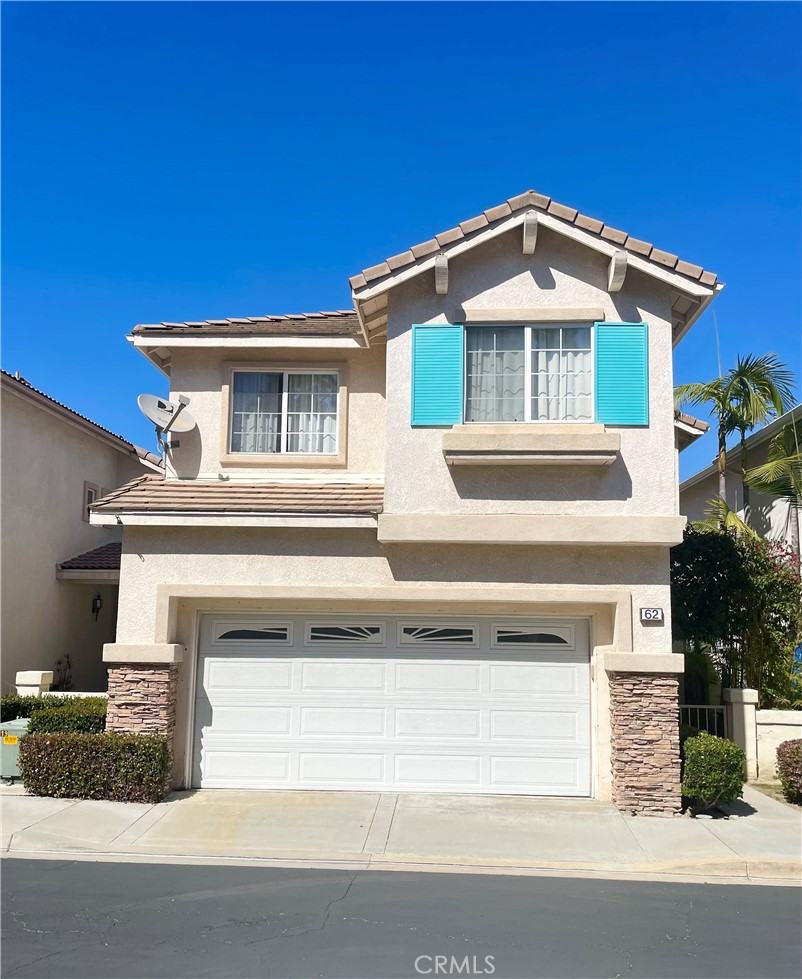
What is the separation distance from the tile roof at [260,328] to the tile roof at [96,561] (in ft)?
21.1

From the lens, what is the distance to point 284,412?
12.7 metres

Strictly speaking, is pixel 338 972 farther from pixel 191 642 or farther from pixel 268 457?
pixel 268 457

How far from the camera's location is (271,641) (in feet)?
38.6

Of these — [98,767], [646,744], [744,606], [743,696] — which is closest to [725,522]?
[744,606]

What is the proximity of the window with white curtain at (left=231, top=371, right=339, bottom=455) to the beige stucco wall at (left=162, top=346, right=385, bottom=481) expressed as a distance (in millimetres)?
207

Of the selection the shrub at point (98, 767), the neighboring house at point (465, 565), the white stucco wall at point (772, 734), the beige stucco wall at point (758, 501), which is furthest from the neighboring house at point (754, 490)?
the shrub at point (98, 767)

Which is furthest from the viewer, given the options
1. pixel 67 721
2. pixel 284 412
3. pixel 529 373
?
pixel 284 412

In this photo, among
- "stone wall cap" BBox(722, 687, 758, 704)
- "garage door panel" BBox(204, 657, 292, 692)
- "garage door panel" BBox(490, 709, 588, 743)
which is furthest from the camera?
"stone wall cap" BBox(722, 687, 758, 704)

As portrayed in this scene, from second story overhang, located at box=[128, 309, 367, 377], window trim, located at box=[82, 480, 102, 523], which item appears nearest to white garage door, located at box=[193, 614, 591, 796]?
second story overhang, located at box=[128, 309, 367, 377]

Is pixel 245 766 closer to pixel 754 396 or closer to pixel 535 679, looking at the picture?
pixel 535 679

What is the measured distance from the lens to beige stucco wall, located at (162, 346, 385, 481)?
1241 cm

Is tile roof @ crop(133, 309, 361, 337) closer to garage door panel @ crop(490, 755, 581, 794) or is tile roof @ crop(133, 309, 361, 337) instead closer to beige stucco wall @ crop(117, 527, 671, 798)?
beige stucco wall @ crop(117, 527, 671, 798)

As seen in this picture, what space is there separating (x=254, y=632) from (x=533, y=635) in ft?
12.3

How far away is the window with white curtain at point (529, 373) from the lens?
36.4 feet
